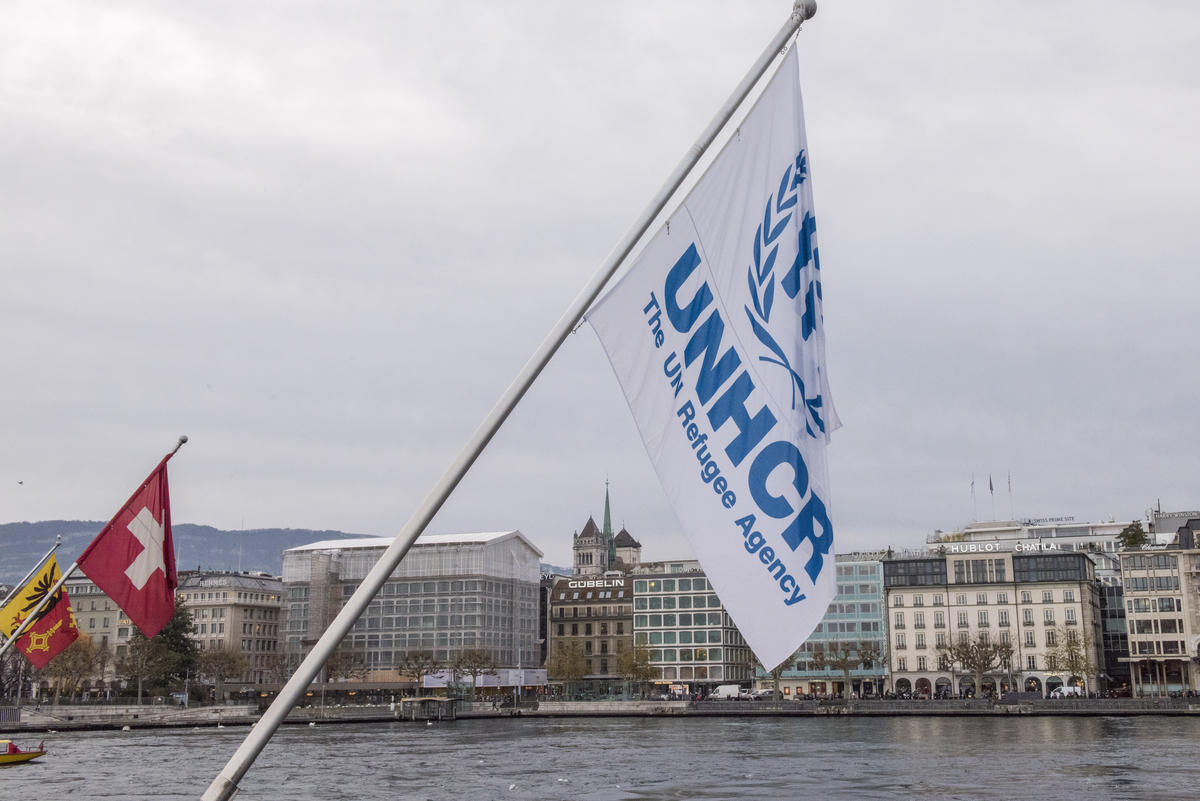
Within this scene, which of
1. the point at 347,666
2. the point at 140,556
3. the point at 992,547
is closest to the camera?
the point at 140,556

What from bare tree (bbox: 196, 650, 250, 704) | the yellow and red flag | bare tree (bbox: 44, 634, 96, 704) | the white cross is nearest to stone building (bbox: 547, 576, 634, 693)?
bare tree (bbox: 196, 650, 250, 704)

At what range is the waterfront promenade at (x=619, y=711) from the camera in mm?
87062

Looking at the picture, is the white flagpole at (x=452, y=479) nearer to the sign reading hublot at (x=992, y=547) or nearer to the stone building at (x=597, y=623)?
the sign reading hublot at (x=992, y=547)

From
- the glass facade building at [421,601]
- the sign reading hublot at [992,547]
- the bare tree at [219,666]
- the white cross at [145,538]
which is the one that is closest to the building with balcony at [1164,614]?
the sign reading hublot at [992,547]

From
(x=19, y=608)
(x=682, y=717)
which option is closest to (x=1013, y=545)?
(x=682, y=717)

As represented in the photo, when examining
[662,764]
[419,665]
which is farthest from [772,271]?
[419,665]

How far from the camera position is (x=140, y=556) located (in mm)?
17266

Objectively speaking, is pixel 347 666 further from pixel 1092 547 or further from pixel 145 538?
pixel 145 538

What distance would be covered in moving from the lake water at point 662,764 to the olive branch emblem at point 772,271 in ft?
94.7

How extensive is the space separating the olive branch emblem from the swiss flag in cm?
1186

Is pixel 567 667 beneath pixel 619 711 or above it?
above

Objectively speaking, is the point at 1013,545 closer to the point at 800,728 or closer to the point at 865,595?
the point at 865,595

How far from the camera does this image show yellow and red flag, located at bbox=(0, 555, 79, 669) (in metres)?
24.1

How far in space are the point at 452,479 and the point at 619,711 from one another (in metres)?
101
